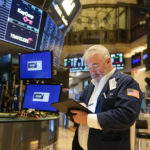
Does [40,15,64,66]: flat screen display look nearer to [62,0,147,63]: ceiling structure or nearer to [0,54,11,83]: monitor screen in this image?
[0,54,11,83]: monitor screen

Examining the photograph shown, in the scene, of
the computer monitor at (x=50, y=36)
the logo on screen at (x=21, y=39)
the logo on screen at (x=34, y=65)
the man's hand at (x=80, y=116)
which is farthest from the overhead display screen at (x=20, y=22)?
the man's hand at (x=80, y=116)

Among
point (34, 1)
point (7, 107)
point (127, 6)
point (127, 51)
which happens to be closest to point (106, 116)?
point (7, 107)

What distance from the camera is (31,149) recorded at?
2.13m

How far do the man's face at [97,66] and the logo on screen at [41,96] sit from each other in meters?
1.23

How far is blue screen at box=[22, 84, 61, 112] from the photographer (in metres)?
2.62

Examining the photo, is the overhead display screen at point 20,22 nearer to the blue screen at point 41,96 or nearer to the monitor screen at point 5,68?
the monitor screen at point 5,68

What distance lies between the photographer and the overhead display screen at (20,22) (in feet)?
9.61

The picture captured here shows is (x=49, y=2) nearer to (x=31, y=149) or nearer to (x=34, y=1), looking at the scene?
(x=34, y=1)

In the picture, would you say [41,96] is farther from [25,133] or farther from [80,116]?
[80,116]

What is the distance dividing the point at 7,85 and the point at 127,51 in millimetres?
10900

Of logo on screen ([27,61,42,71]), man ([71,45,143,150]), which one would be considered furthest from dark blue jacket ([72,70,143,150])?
logo on screen ([27,61,42,71])

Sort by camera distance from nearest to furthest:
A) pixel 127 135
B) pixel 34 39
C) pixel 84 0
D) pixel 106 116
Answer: pixel 106 116
pixel 127 135
pixel 34 39
pixel 84 0

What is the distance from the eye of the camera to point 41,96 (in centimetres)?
272

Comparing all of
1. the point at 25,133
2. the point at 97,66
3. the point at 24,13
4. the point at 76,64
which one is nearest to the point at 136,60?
the point at 76,64
